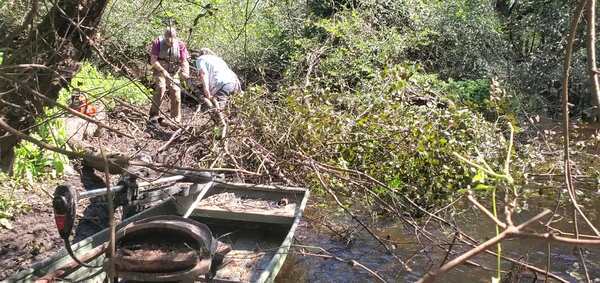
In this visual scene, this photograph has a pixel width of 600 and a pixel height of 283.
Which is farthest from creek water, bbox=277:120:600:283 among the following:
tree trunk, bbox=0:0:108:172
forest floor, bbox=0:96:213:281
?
tree trunk, bbox=0:0:108:172

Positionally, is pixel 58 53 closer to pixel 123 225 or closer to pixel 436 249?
pixel 123 225

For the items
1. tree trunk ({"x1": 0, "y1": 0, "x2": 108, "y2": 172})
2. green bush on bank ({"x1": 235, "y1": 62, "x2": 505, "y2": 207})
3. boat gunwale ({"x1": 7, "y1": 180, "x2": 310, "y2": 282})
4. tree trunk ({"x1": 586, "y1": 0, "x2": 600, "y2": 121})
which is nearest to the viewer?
tree trunk ({"x1": 586, "y1": 0, "x2": 600, "y2": 121})

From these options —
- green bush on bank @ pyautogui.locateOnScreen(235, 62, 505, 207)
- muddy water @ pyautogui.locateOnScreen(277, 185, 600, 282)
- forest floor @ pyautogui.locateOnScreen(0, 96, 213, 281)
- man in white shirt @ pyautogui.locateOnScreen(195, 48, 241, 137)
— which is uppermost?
man in white shirt @ pyautogui.locateOnScreen(195, 48, 241, 137)

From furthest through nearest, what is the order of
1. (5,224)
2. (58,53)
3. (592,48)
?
(5,224), (58,53), (592,48)

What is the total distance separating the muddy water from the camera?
6.49 m

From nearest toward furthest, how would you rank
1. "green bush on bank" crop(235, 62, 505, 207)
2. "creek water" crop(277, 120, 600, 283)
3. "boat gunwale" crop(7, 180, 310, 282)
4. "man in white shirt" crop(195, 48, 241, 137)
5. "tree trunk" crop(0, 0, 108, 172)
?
A: "boat gunwale" crop(7, 180, 310, 282), "tree trunk" crop(0, 0, 108, 172), "creek water" crop(277, 120, 600, 283), "green bush on bank" crop(235, 62, 505, 207), "man in white shirt" crop(195, 48, 241, 137)

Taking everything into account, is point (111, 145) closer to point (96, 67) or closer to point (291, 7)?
point (96, 67)

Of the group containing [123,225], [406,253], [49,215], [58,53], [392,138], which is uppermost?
[58,53]

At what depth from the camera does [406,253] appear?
7.16 metres

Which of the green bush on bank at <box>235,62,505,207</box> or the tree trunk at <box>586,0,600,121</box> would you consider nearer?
the tree trunk at <box>586,0,600,121</box>

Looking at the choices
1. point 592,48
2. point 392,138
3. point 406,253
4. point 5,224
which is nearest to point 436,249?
point 406,253

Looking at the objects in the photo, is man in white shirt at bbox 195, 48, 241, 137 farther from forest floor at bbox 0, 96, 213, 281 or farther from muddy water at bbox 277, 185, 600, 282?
muddy water at bbox 277, 185, 600, 282

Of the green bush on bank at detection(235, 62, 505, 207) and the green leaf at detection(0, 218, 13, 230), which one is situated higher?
the green bush on bank at detection(235, 62, 505, 207)

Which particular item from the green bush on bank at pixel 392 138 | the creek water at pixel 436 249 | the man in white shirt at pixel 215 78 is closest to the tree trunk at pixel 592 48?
the creek water at pixel 436 249
